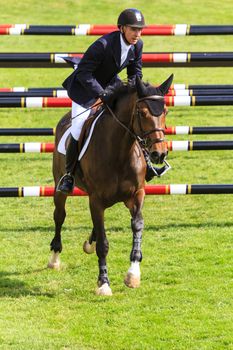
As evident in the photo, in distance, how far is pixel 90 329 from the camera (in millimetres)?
7543

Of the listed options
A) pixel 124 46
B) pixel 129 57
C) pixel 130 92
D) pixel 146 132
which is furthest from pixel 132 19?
pixel 146 132

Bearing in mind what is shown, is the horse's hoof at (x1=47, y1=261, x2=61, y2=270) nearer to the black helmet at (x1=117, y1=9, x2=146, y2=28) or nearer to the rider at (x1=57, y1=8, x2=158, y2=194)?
the rider at (x1=57, y1=8, x2=158, y2=194)

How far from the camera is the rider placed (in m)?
8.30

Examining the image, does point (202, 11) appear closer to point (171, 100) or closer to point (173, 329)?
point (171, 100)

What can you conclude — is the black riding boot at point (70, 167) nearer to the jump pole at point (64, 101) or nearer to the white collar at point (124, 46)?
the white collar at point (124, 46)

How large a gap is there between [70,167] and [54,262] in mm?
1054

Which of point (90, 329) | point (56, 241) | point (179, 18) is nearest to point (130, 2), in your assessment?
point (179, 18)

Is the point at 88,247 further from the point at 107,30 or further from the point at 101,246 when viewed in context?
the point at 107,30

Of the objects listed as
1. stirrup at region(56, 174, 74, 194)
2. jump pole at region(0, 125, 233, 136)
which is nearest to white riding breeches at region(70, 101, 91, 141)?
stirrup at region(56, 174, 74, 194)

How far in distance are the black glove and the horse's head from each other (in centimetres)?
50

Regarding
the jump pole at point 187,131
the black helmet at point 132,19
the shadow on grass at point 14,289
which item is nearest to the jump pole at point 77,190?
the jump pole at point 187,131

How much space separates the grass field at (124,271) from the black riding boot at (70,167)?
2.76 feet

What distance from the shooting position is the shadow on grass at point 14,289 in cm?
859

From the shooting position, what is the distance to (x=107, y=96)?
8.29 metres
